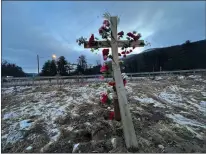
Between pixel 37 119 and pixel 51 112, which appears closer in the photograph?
pixel 37 119

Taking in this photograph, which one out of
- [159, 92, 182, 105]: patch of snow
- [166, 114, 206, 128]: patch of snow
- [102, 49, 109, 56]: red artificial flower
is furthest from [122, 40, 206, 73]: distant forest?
[102, 49, 109, 56]: red artificial flower

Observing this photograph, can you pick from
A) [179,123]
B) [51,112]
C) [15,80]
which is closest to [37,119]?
[51,112]

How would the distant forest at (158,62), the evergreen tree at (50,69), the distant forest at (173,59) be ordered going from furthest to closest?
the distant forest at (173,59)
the distant forest at (158,62)
the evergreen tree at (50,69)

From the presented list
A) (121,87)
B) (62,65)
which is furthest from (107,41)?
(62,65)

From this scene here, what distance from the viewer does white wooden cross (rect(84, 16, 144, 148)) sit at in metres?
2.54

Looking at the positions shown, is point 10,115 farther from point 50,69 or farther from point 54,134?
point 50,69

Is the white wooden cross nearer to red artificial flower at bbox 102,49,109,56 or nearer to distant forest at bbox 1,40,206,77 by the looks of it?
red artificial flower at bbox 102,49,109,56

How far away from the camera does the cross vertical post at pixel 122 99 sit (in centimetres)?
254

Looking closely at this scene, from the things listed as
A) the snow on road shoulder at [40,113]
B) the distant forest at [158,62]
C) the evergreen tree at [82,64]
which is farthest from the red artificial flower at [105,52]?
the evergreen tree at [82,64]

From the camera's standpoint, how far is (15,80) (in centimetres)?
1005

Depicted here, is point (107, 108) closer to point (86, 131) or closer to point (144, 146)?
point (86, 131)

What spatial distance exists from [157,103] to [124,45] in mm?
1940

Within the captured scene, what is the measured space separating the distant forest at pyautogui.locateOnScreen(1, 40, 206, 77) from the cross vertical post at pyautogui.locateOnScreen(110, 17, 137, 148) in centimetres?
1967

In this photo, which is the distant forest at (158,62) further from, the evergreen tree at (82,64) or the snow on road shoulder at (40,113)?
the snow on road shoulder at (40,113)
